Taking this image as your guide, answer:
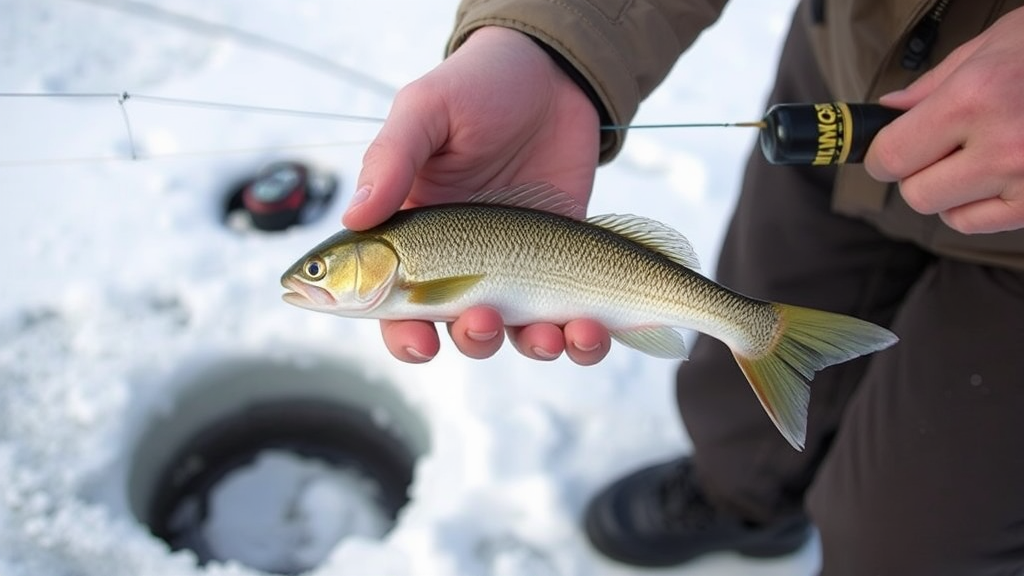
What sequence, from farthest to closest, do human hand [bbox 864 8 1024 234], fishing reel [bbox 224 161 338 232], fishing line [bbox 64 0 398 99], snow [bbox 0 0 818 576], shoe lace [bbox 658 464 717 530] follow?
fishing line [bbox 64 0 398 99], fishing reel [bbox 224 161 338 232], shoe lace [bbox 658 464 717 530], snow [bbox 0 0 818 576], human hand [bbox 864 8 1024 234]

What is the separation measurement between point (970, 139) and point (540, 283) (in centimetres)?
73

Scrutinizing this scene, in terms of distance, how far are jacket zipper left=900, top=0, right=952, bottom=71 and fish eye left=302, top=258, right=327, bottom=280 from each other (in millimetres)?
1154

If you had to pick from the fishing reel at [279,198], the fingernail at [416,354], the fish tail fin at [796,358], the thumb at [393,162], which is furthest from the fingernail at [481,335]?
the fishing reel at [279,198]

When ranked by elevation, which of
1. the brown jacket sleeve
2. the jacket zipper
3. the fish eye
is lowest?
the fish eye

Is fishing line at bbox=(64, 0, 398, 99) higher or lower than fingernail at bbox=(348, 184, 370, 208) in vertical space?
higher

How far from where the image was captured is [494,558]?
200cm

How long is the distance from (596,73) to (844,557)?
1140 mm

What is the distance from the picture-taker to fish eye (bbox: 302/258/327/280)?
4.58 feet

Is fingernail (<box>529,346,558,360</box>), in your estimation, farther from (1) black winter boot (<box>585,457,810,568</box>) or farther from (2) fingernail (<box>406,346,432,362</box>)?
(1) black winter boot (<box>585,457,810,568</box>)

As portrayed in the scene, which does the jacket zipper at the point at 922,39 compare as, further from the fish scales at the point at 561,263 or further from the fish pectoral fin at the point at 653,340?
the fish pectoral fin at the point at 653,340

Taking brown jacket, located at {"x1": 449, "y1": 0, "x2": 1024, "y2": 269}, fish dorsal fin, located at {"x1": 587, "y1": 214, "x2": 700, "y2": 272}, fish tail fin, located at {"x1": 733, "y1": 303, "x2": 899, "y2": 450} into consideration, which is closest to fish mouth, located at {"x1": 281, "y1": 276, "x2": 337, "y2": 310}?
fish dorsal fin, located at {"x1": 587, "y1": 214, "x2": 700, "y2": 272}

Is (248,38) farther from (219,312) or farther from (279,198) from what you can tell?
(219,312)

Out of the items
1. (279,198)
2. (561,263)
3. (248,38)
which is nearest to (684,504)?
(561,263)

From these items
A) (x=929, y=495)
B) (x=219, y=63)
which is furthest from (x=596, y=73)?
(x=219, y=63)
